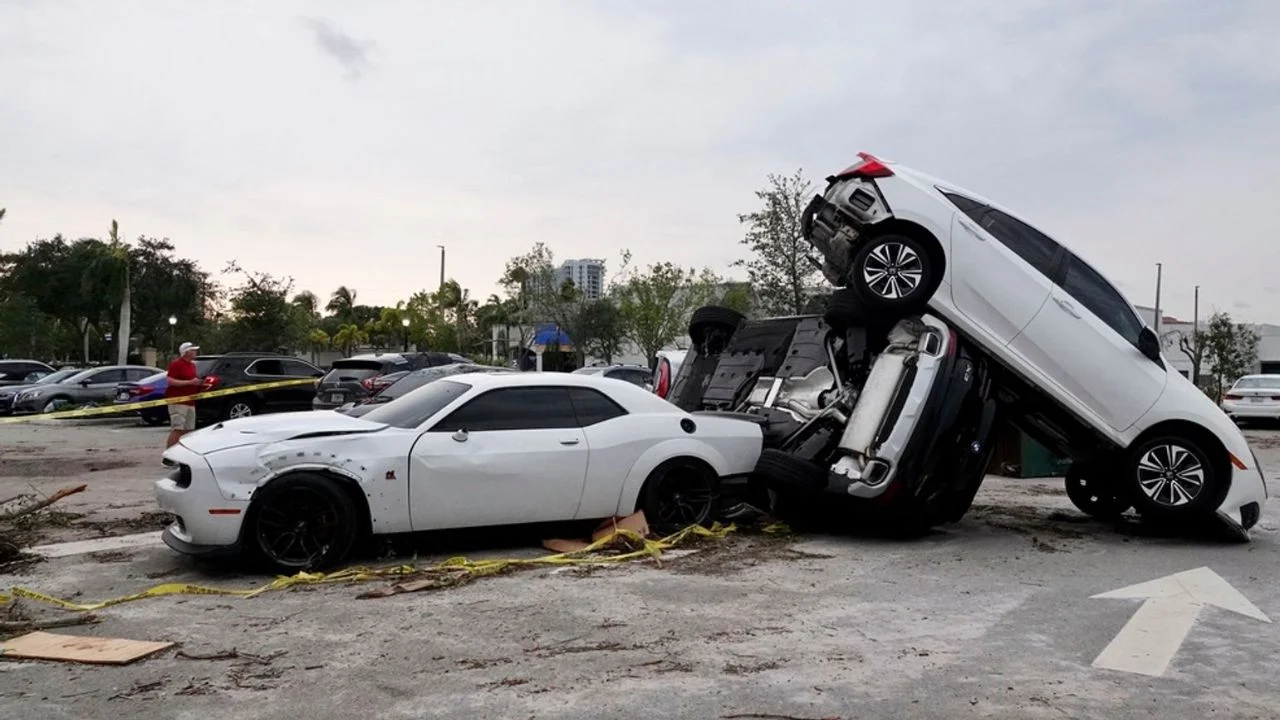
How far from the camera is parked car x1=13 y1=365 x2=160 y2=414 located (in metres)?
23.4

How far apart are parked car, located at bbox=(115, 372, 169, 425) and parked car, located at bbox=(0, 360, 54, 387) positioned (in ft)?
30.1

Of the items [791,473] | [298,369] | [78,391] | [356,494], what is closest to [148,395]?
[298,369]

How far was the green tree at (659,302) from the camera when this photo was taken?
141 feet

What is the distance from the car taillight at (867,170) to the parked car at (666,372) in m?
3.00

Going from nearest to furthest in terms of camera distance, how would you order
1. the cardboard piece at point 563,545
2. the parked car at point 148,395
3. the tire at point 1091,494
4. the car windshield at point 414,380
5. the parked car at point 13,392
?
1. the cardboard piece at point 563,545
2. the tire at point 1091,494
3. the car windshield at point 414,380
4. the parked car at point 148,395
5. the parked car at point 13,392

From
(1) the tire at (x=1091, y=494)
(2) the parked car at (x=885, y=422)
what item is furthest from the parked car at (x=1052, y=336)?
(1) the tire at (x=1091, y=494)

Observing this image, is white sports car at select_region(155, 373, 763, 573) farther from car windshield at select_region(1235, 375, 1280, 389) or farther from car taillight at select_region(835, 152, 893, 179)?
car windshield at select_region(1235, 375, 1280, 389)

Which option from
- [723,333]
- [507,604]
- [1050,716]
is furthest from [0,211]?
[1050,716]

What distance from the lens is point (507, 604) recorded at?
586 cm

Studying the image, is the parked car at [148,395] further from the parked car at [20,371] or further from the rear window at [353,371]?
the parked car at [20,371]

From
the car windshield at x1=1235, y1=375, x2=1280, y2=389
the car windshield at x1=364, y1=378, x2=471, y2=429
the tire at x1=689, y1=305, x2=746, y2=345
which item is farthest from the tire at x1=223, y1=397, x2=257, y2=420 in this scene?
the car windshield at x1=1235, y1=375, x2=1280, y2=389

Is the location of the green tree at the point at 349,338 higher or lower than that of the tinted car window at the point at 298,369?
higher

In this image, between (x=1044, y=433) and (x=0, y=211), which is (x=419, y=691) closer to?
(x=1044, y=433)

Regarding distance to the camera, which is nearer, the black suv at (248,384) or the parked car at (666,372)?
the parked car at (666,372)
